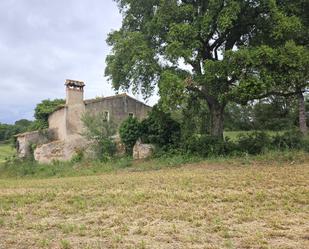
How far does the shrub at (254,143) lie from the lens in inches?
699

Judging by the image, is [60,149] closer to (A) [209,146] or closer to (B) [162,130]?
(B) [162,130]

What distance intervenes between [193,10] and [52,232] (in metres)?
13.4

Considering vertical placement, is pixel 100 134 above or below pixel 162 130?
below

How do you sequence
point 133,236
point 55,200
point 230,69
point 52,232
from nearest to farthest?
1. point 133,236
2. point 52,232
3. point 55,200
4. point 230,69

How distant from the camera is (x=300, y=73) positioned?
50.5ft

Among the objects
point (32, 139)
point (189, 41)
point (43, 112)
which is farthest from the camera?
point (43, 112)

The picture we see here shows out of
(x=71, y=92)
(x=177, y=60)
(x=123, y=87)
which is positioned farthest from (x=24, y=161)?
(x=177, y=60)

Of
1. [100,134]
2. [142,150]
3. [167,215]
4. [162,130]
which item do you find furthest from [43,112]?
[167,215]

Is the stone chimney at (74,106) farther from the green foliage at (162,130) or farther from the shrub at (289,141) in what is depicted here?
the shrub at (289,141)

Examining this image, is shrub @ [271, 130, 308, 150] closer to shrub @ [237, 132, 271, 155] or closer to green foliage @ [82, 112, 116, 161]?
shrub @ [237, 132, 271, 155]

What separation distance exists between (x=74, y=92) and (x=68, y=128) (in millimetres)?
2457

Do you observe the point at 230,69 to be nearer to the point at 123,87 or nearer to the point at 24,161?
the point at 123,87

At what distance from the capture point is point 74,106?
25875 millimetres

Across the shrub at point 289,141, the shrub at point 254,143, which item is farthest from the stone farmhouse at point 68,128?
the shrub at point 289,141
